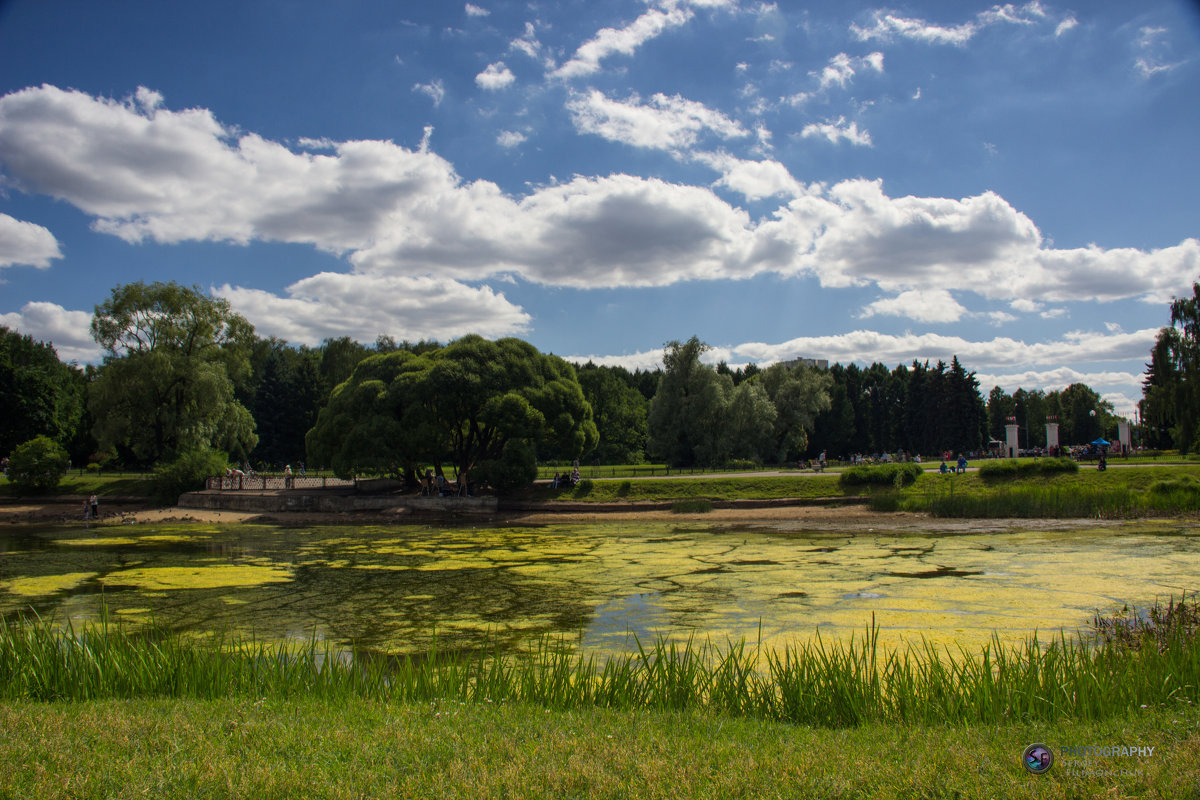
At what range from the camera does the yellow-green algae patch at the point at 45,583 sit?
14.1 metres

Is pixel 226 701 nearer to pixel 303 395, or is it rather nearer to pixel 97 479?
pixel 97 479

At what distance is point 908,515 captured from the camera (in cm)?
2867

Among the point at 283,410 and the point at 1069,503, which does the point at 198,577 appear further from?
the point at 283,410

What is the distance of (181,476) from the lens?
127 ft

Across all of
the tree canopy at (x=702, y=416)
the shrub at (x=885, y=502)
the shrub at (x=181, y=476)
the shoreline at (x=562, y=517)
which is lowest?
the shoreline at (x=562, y=517)

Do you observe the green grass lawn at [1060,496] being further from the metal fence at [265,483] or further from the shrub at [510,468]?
the metal fence at [265,483]

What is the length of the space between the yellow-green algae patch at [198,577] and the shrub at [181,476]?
24.2 meters

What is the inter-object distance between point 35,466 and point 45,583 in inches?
1267

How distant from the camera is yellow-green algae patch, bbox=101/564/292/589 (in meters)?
14.8

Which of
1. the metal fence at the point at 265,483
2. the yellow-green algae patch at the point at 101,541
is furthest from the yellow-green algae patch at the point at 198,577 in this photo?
the metal fence at the point at 265,483

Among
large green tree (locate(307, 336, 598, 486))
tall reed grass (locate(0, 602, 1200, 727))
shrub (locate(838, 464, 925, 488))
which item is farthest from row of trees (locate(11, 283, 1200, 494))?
tall reed grass (locate(0, 602, 1200, 727))

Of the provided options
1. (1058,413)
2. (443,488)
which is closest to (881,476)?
(443,488)

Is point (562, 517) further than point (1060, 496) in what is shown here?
Yes

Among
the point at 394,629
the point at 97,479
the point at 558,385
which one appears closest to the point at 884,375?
the point at 558,385
